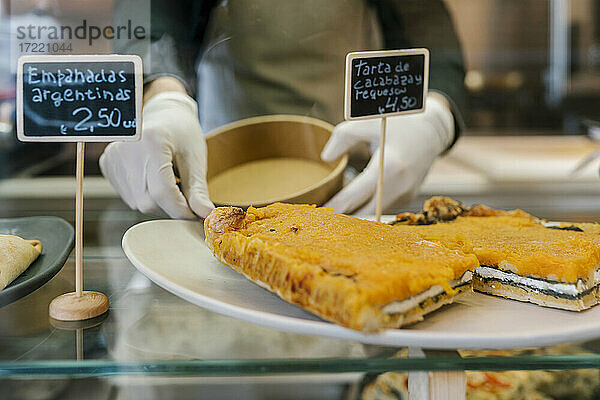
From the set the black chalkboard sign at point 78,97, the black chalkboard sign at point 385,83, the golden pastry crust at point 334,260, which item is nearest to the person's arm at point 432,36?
the black chalkboard sign at point 385,83

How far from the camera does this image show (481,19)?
4.96ft

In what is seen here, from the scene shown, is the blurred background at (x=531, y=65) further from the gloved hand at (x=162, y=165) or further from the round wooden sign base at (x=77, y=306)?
the round wooden sign base at (x=77, y=306)

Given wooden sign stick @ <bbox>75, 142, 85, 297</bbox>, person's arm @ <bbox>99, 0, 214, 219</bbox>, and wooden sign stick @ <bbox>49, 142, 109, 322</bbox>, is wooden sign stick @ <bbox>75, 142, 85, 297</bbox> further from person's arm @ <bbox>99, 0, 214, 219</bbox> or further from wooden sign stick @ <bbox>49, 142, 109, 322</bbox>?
person's arm @ <bbox>99, 0, 214, 219</bbox>

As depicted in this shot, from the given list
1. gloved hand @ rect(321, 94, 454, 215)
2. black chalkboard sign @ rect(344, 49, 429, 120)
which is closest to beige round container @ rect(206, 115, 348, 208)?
gloved hand @ rect(321, 94, 454, 215)

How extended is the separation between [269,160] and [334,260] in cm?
52

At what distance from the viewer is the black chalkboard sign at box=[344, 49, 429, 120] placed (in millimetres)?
934

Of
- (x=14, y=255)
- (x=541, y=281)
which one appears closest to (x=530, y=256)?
(x=541, y=281)

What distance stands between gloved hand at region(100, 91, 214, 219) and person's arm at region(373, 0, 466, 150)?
470 millimetres

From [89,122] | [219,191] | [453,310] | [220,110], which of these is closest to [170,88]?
[220,110]

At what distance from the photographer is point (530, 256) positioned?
0.81 metres

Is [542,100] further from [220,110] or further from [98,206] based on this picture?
[98,206]

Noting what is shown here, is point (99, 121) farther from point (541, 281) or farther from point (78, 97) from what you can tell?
point (541, 281)

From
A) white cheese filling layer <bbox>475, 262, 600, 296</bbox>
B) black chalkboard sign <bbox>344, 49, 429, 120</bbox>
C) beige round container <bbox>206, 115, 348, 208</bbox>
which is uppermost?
black chalkboard sign <bbox>344, 49, 429, 120</bbox>

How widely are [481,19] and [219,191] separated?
853mm
